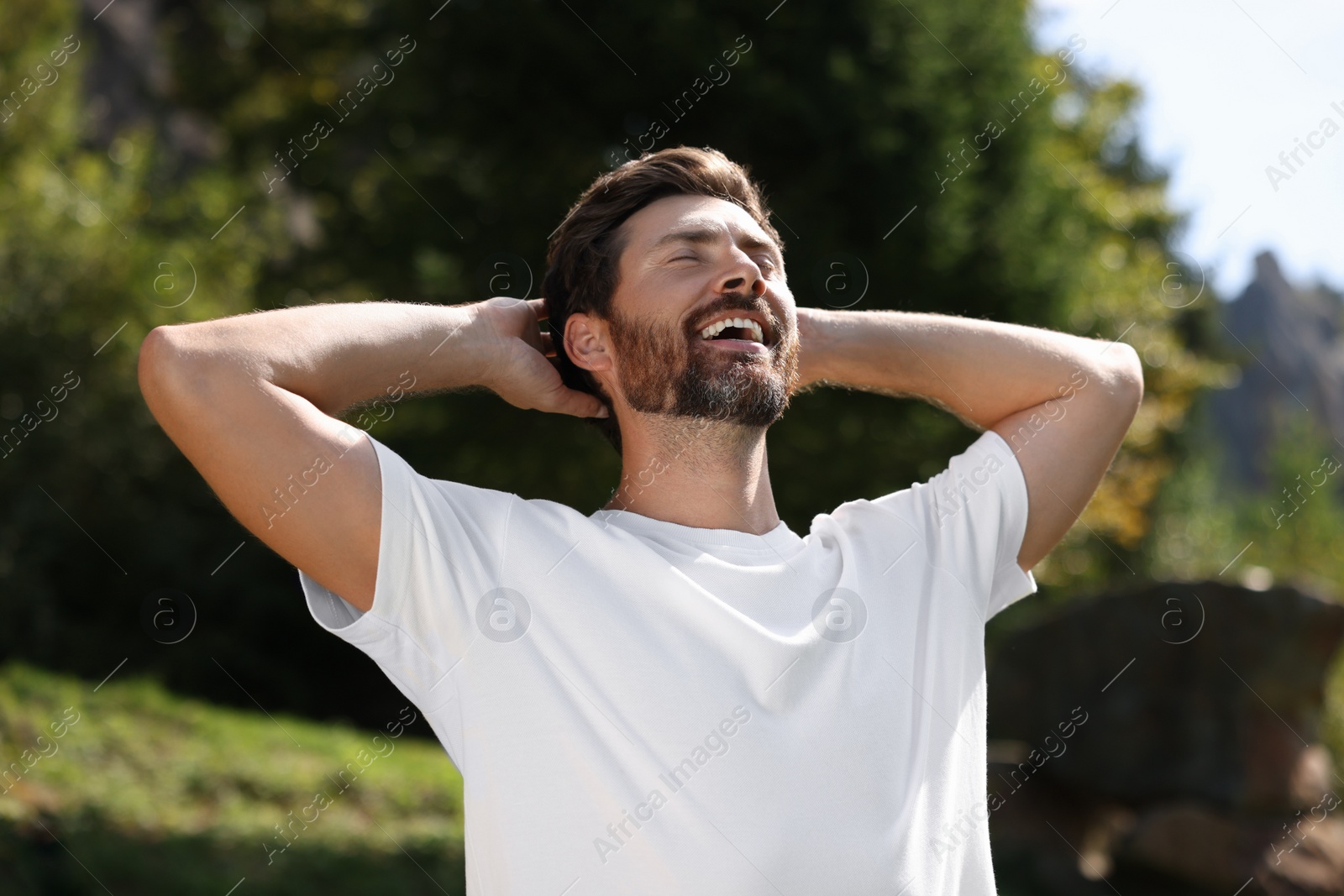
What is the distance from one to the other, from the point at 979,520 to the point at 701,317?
25.2 inches

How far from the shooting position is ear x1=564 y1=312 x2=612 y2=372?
7.52ft

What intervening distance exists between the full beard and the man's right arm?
509 mm

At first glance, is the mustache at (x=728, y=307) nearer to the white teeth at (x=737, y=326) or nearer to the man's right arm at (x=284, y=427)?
the white teeth at (x=737, y=326)

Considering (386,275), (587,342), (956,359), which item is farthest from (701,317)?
(386,275)

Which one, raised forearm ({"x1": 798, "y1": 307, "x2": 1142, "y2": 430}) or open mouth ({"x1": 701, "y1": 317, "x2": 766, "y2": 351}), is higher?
open mouth ({"x1": 701, "y1": 317, "x2": 766, "y2": 351})

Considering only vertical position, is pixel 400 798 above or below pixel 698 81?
below

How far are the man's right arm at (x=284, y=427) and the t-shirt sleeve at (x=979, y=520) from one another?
3.20ft

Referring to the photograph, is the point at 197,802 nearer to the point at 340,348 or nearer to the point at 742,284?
the point at 340,348

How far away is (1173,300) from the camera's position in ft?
41.3

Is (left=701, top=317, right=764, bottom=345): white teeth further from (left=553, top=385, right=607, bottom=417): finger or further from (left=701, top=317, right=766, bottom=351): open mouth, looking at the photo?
(left=553, top=385, right=607, bottom=417): finger

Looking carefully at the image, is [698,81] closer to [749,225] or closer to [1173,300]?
[749,225]

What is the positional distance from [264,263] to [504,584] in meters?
7.77

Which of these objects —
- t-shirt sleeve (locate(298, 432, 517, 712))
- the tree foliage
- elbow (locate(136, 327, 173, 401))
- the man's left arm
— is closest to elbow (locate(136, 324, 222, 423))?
elbow (locate(136, 327, 173, 401))

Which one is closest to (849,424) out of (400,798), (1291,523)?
(400,798)
